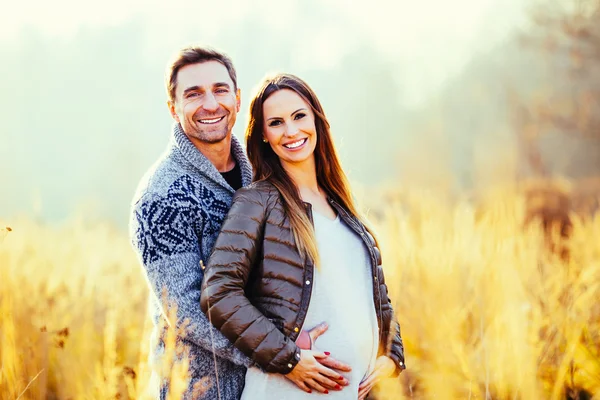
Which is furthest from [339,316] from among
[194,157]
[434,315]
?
[434,315]

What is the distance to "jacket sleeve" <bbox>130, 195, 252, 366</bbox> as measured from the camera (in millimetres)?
2164

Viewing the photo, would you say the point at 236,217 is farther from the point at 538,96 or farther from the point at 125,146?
the point at 125,146

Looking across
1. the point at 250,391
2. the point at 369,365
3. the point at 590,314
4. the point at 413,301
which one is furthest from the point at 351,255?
the point at 590,314

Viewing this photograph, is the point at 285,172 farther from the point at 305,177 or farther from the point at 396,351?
the point at 396,351

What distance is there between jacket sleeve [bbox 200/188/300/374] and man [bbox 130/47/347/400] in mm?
93

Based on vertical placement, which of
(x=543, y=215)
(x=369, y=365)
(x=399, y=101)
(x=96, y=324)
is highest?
(x=399, y=101)

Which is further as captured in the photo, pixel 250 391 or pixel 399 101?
pixel 399 101

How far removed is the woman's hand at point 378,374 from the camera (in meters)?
2.28

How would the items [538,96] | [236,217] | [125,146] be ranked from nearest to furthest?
[236,217]
[538,96]
[125,146]

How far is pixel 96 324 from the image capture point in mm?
4051

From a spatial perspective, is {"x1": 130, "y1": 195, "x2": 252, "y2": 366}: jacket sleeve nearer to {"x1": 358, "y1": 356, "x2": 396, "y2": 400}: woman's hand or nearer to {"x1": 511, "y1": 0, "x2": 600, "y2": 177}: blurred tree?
{"x1": 358, "y1": 356, "x2": 396, "y2": 400}: woman's hand

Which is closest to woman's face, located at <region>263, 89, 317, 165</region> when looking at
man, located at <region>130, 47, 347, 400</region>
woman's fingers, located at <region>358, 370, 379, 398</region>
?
man, located at <region>130, 47, 347, 400</region>

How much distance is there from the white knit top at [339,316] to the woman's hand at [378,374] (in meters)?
0.03

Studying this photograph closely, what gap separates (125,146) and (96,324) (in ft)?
88.4
